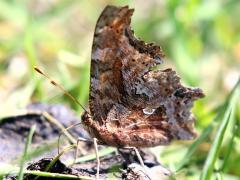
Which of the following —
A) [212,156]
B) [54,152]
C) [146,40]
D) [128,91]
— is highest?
[146,40]

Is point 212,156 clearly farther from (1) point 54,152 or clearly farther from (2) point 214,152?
(1) point 54,152

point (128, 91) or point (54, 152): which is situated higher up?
point (128, 91)

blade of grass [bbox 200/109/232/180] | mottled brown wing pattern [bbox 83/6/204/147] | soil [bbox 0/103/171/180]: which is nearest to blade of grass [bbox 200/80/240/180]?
blade of grass [bbox 200/109/232/180]

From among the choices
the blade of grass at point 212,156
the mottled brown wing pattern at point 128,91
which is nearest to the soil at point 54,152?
the mottled brown wing pattern at point 128,91

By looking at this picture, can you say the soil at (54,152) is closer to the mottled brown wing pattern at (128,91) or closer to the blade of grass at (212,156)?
the mottled brown wing pattern at (128,91)

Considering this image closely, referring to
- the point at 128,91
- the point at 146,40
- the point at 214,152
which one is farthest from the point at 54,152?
the point at 146,40

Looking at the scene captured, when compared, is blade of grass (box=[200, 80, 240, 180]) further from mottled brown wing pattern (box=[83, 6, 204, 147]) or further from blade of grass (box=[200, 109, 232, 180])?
mottled brown wing pattern (box=[83, 6, 204, 147])

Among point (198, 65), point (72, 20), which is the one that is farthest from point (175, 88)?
point (72, 20)
